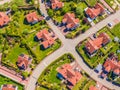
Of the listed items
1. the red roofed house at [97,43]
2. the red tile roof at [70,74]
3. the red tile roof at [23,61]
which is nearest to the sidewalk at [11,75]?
the red tile roof at [23,61]

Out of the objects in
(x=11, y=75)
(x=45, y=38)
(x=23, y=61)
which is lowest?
(x=11, y=75)

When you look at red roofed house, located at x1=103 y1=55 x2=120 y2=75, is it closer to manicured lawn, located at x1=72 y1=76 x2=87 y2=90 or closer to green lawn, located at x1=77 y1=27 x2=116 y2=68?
green lawn, located at x1=77 y1=27 x2=116 y2=68

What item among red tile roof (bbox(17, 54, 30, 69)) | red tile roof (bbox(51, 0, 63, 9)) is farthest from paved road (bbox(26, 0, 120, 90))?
red tile roof (bbox(51, 0, 63, 9))

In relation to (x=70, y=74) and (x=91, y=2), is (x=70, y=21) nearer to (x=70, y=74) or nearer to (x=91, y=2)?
(x=91, y=2)

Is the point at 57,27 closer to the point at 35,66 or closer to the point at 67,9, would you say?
the point at 67,9

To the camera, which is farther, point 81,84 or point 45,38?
point 45,38

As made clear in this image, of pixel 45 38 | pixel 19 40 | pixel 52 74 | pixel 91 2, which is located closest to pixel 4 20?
pixel 19 40
